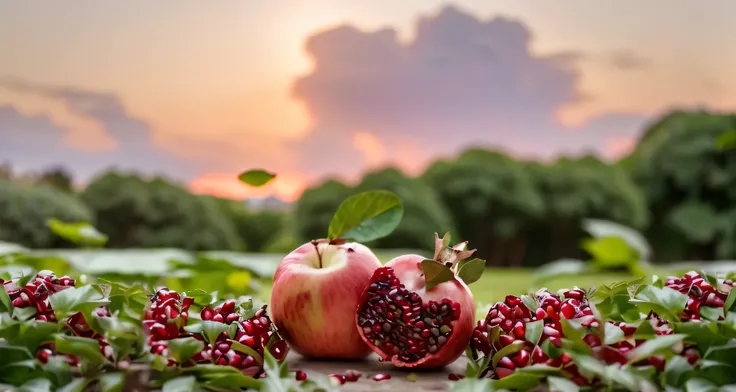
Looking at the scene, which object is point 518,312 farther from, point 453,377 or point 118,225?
point 118,225

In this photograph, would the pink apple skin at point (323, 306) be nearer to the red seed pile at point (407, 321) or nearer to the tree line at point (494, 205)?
the red seed pile at point (407, 321)

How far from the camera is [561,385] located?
0.78 meters

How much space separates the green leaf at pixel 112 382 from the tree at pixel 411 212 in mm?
5059

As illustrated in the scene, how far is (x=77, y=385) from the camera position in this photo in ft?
2.61

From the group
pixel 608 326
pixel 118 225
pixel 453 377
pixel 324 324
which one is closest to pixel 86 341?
pixel 324 324

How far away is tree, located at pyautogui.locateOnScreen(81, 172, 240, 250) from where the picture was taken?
305 inches

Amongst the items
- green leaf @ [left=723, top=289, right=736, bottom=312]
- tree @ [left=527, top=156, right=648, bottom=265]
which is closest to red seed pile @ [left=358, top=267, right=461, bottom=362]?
green leaf @ [left=723, top=289, right=736, bottom=312]

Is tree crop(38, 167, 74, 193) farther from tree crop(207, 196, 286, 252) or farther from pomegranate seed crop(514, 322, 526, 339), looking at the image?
pomegranate seed crop(514, 322, 526, 339)

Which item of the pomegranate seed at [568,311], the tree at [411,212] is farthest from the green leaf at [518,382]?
the tree at [411,212]

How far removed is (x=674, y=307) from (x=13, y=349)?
2.64 ft

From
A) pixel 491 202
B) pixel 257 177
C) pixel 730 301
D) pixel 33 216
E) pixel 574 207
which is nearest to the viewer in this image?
pixel 730 301

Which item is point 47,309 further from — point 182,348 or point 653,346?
point 653,346

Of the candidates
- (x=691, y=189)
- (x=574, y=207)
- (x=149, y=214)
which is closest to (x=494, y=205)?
(x=574, y=207)

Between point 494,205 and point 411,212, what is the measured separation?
1.54 metres
